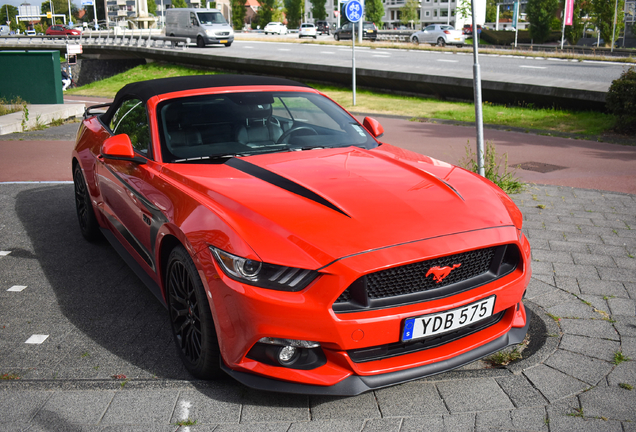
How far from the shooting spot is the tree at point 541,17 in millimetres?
71750

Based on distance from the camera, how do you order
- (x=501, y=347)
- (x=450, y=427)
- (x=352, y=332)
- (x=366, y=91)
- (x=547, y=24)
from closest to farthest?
1. (x=352, y=332)
2. (x=450, y=427)
3. (x=501, y=347)
4. (x=366, y=91)
5. (x=547, y=24)

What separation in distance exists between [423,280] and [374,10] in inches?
3711

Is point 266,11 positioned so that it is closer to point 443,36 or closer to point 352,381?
point 443,36

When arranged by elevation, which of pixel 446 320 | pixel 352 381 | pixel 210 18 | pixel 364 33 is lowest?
pixel 352 381

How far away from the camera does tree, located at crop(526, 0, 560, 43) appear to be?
235 feet

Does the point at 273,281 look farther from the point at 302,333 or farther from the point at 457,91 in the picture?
the point at 457,91

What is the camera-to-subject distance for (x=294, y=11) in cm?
10512

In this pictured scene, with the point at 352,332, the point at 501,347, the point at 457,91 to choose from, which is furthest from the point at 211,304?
the point at 457,91

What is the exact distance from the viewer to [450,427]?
2719 millimetres

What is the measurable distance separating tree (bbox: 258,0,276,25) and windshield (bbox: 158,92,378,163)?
101433 mm

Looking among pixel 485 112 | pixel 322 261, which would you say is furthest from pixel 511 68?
pixel 322 261

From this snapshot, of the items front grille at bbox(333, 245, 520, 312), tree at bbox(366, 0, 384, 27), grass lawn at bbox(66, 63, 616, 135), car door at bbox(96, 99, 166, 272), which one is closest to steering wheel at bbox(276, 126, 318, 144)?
car door at bbox(96, 99, 166, 272)

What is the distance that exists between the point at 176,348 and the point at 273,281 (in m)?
1.14

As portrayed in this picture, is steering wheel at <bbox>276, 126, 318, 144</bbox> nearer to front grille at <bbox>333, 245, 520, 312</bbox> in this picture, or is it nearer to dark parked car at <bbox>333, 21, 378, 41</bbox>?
front grille at <bbox>333, 245, 520, 312</bbox>
